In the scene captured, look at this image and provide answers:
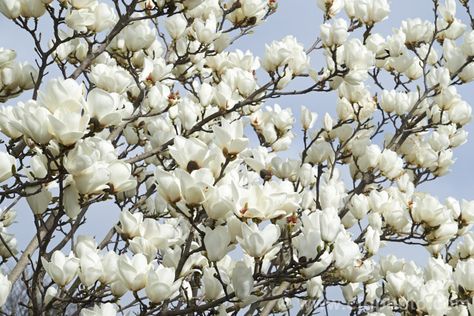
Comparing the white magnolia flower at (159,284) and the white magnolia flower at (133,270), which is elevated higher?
the white magnolia flower at (133,270)

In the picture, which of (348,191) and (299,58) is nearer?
(299,58)

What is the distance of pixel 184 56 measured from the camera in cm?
336

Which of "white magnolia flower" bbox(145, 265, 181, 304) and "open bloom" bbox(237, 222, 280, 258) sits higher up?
"open bloom" bbox(237, 222, 280, 258)

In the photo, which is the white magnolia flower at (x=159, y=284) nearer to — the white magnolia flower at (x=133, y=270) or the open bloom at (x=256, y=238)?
the white magnolia flower at (x=133, y=270)

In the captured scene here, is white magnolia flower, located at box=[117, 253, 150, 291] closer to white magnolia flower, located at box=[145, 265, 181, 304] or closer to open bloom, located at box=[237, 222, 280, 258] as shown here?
white magnolia flower, located at box=[145, 265, 181, 304]

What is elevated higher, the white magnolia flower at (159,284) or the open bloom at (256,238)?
the open bloom at (256,238)

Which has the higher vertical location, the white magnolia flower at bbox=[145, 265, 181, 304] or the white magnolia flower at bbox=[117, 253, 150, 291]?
the white magnolia flower at bbox=[117, 253, 150, 291]

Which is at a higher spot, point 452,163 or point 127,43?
point 127,43

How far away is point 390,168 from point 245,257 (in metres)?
1.61

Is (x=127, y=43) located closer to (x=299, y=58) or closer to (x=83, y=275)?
(x=299, y=58)

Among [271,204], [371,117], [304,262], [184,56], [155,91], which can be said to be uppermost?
[184,56]

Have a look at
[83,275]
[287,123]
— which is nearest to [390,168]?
[287,123]

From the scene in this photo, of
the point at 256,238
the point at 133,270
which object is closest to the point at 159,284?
the point at 133,270

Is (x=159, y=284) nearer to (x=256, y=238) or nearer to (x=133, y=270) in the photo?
(x=133, y=270)
